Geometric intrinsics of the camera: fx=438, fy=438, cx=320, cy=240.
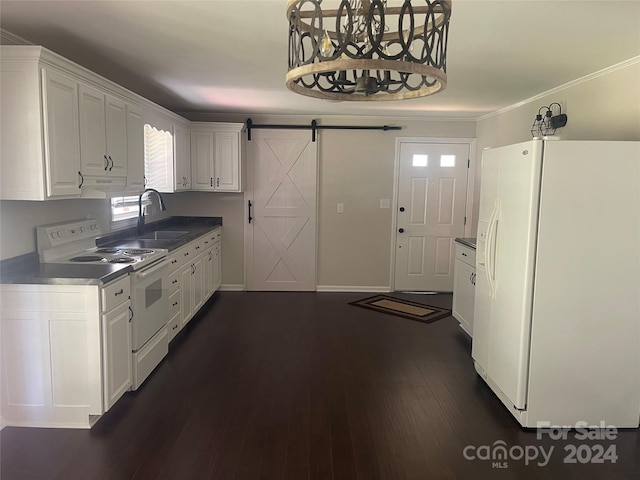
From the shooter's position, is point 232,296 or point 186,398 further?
point 232,296

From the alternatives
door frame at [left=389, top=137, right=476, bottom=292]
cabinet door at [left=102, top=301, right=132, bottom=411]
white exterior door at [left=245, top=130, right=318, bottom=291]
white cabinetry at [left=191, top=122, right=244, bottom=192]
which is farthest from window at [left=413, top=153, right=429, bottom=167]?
cabinet door at [left=102, top=301, right=132, bottom=411]

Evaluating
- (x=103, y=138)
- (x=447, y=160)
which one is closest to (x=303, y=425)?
(x=103, y=138)

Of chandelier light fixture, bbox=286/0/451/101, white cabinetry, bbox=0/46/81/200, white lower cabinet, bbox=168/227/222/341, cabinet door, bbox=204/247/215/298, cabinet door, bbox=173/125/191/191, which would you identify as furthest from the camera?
cabinet door, bbox=204/247/215/298

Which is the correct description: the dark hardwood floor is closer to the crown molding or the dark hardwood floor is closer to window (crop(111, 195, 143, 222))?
window (crop(111, 195, 143, 222))

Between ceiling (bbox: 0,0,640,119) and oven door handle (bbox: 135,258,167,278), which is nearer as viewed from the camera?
ceiling (bbox: 0,0,640,119)

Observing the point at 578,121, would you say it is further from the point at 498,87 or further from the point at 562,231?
the point at 562,231

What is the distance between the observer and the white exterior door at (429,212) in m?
6.05

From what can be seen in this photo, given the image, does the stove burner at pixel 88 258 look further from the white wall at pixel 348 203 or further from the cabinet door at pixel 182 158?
the white wall at pixel 348 203

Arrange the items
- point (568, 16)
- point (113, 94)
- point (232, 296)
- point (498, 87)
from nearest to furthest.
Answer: point (568, 16) → point (113, 94) → point (498, 87) → point (232, 296)

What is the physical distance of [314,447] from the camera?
8.33ft

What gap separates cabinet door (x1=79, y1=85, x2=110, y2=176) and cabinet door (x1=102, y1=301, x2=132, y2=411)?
996mm

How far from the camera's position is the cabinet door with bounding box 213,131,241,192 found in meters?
5.61

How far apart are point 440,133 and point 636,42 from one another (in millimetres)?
Answer: 3282

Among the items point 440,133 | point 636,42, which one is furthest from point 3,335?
point 440,133
